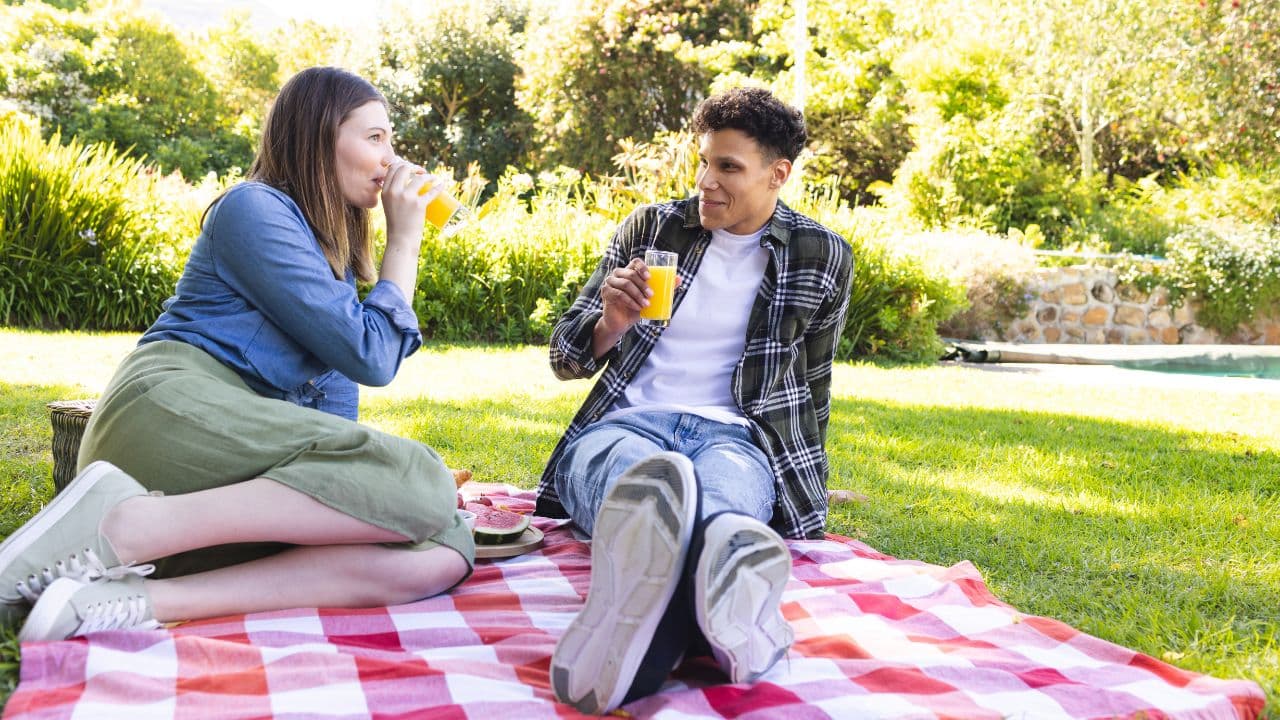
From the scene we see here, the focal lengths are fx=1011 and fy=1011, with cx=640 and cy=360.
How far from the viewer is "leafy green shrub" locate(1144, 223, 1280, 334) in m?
11.6

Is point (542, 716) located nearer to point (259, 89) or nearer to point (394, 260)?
point (394, 260)

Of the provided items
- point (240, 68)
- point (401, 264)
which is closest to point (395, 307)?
point (401, 264)

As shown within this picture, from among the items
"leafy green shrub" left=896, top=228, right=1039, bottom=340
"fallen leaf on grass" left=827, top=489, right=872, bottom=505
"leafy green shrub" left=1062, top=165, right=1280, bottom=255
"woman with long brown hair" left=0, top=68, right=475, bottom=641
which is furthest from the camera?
"leafy green shrub" left=1062, top=165, right=1280, bottom=255

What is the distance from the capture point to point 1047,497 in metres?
3.97

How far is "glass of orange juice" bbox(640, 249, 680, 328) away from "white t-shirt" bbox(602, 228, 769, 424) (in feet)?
1.08

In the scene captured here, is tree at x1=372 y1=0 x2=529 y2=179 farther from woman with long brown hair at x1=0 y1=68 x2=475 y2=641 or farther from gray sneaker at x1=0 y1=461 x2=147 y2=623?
gray sneaker at x1=0 y1=461 x2=147 y2=623

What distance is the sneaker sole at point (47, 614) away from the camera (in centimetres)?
182

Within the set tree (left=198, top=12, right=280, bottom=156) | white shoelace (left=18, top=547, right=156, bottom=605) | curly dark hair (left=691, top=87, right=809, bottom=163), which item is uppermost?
tree (left=198, top=12, right=280, bottom=156)

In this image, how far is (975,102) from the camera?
15945mm

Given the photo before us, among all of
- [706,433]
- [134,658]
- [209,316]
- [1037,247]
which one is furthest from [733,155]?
[1037,247]

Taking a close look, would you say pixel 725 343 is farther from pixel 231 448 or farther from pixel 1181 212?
pixel 1181 212

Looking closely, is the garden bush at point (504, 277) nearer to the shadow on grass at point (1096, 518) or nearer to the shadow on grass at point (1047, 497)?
the shadow on grass at point (1047, 497)

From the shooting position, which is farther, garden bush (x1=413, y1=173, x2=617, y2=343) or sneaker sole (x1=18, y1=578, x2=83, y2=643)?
garden bush (x1=413, y1=173, x2=617, y2=343)

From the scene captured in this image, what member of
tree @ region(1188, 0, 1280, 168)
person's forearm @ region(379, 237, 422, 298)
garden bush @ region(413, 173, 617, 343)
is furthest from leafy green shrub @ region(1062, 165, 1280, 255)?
person's forearm @ region(379, 237, 422, 298)
